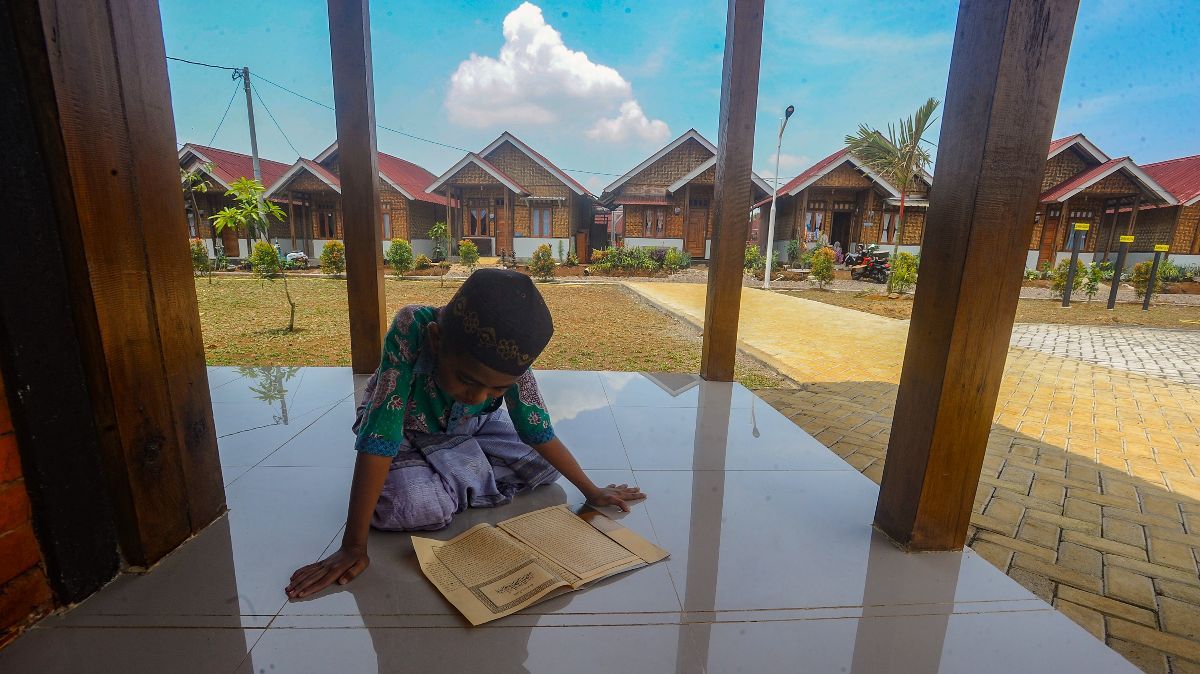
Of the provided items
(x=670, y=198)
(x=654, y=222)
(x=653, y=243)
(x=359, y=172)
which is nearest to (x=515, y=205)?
(x=654, y=222)

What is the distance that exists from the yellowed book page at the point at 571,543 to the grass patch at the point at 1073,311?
854cm

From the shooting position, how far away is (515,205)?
18.8 metres

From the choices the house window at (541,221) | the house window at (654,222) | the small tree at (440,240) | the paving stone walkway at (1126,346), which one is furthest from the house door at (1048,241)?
the small tree at (440,240)

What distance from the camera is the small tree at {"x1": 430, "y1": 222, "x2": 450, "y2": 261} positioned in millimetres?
18375

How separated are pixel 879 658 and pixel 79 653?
69.8 inches

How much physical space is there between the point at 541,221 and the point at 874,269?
1147 cm

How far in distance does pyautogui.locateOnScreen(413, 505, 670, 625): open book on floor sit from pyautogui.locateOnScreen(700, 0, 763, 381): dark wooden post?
6.48 feet

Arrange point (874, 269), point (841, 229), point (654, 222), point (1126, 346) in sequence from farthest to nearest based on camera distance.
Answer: point (841, 229) < point (654, 222) < point (874, 269) < point (1126, 346)

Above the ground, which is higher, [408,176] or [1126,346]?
[408,176]

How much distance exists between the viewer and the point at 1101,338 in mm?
7266

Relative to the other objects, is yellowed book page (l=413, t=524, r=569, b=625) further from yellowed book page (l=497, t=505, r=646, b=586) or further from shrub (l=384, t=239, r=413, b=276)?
shrub (l=384, t=239, r=413, b=276)

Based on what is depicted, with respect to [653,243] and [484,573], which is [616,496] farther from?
[653,243]

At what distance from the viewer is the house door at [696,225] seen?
18562mm

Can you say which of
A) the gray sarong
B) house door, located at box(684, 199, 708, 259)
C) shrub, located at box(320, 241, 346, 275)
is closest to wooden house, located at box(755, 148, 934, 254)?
house door, located at box(684, 199, 708, 259)
